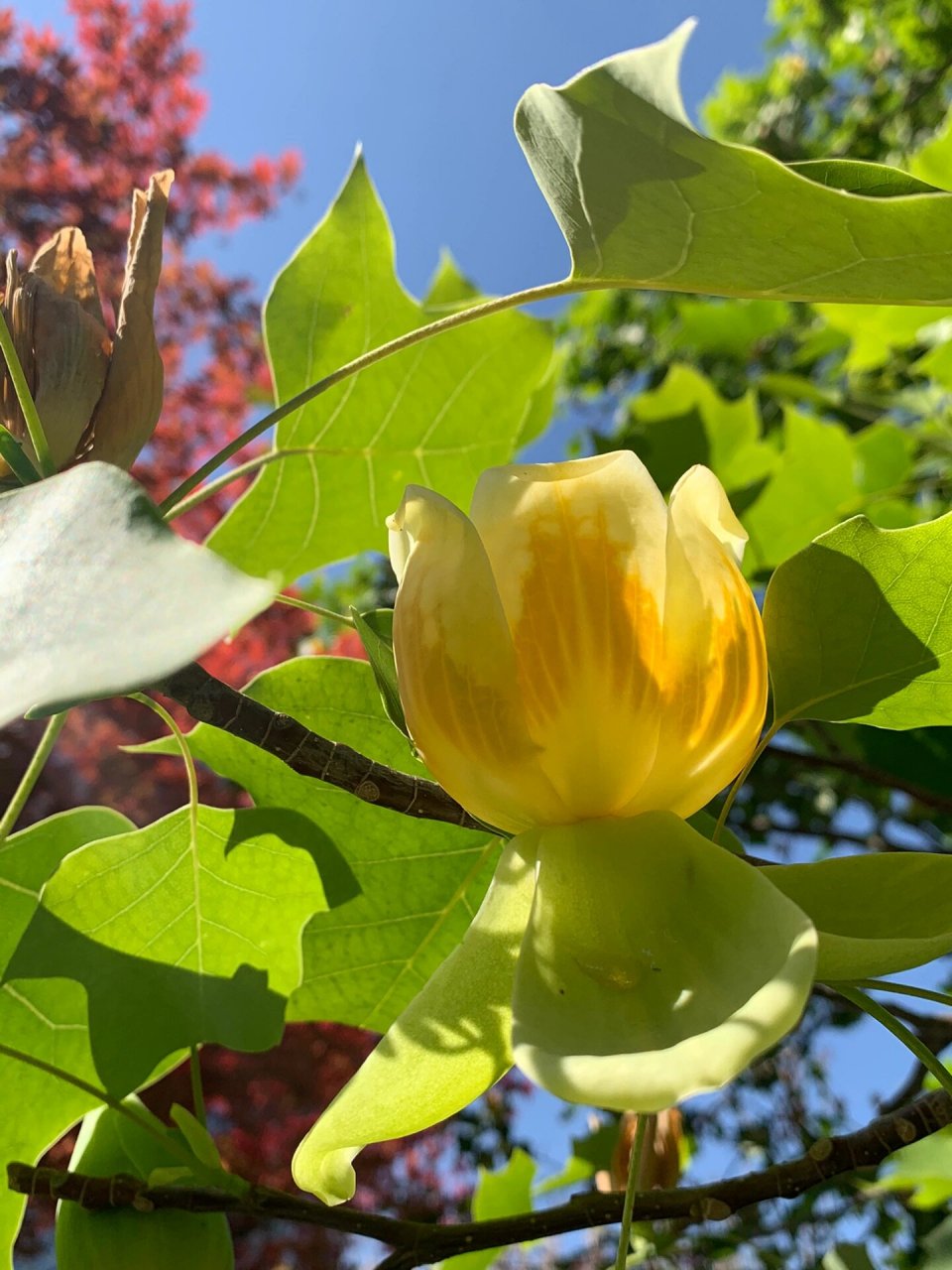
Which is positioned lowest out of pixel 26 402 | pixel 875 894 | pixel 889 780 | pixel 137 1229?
pixel 889 780

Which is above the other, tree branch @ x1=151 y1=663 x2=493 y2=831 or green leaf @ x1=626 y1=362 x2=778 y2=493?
tree branch @ x1=151 y1=663 x2=493 y2=831

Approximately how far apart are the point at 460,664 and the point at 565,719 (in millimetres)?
45

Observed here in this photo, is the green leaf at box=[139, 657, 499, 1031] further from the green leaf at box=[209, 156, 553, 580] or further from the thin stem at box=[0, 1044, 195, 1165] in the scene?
the green leaf at box=[209, 156, 553, 580]

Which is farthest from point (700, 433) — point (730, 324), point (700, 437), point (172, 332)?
point (172, 332)

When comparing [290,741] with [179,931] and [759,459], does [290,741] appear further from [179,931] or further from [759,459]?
[759,459]

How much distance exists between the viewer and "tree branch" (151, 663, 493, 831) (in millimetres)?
503

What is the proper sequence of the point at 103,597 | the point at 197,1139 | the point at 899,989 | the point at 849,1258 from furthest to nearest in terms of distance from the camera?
1. the point at 849,1258
2. the point at 197,1139
3. the point at 899,989
4. the point at 103,597

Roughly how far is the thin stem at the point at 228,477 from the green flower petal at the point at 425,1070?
9.6 inches

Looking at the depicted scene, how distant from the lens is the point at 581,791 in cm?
40

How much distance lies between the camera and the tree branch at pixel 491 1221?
0.56 meters

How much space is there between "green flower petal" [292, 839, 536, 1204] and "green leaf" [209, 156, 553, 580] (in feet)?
1.85

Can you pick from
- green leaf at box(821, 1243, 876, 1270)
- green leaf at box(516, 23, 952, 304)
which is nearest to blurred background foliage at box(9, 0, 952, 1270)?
green leaf at box(821, 1243, 876, 1270)

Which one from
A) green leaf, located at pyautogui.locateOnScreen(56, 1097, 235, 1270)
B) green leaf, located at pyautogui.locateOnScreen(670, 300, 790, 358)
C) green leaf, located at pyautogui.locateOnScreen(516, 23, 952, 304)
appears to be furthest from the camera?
green leaf, located at pyautogui.locateOnScreen(670, 300, 790, 358)

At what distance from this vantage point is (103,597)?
0.25 m
